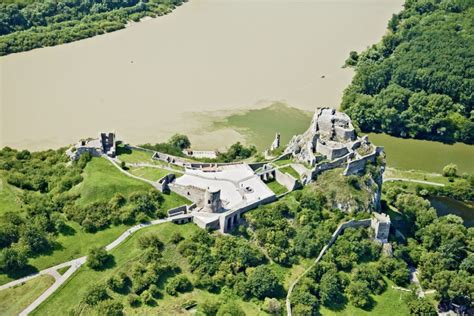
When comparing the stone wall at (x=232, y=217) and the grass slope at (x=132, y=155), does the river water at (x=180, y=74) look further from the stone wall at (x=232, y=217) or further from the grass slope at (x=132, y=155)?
the stone wall at (x=232, y=217)

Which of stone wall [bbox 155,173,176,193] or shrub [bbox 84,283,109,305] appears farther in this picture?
stone wall [bbox 155,173,176,193]

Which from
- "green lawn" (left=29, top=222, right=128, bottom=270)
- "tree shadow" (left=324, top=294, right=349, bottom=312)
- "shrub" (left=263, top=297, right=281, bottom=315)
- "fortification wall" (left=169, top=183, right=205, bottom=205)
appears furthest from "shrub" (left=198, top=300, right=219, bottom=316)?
"fortification wall" (left=169, top=183, right=205, bottom=205)

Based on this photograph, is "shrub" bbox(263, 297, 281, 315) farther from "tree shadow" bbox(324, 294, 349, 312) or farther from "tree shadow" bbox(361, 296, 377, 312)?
"tree shadow" bbox(361, 296, 377, 312)

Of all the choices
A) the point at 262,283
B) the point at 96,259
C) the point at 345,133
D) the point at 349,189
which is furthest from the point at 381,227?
the point at 96,259

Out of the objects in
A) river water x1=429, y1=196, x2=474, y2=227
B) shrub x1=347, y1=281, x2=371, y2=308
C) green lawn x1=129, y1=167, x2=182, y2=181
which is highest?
green lawn x1=129, y1=167, x2=182, y2=181

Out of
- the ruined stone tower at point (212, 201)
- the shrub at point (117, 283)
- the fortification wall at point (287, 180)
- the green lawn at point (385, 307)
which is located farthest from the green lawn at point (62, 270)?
the fortification wall at point (287, 180)

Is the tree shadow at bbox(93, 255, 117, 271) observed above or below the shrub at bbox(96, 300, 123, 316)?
above
